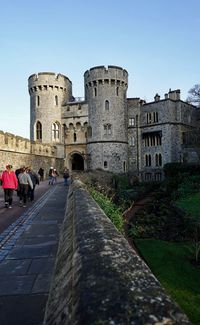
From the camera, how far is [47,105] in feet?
142

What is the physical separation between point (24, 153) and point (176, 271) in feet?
82.0

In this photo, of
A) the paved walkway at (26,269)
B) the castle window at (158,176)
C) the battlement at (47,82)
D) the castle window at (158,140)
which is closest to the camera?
the paved walkway at (26,269)

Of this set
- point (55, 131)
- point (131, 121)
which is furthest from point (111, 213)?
point (131, 121)

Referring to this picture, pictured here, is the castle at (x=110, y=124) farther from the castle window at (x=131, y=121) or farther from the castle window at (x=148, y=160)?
the castle window at (x=131, y=121)

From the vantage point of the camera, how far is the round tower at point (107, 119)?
40.7 m

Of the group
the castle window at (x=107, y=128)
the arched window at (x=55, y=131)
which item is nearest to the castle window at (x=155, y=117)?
the castle window at (x=107, y=128)

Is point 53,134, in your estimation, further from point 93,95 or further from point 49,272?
point 49,272

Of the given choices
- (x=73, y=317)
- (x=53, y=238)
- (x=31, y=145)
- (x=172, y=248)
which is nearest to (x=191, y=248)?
(x=172, y=248)

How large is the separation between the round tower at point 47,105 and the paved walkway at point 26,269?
36383 mm

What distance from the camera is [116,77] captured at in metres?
41.2

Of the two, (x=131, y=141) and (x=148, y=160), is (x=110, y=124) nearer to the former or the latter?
(x=131, y=141)

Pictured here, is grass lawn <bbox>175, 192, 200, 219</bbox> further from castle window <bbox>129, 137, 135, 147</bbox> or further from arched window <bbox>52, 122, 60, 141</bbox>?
arched window <bbox>52, 122, 60, 141</bbox>

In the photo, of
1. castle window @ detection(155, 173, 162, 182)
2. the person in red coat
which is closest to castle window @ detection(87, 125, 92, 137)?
castle window @ detection(155, 173, 162, 182)

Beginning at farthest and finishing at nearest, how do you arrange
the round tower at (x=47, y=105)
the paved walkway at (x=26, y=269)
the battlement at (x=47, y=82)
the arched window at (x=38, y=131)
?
the arched window at (x=38, y=131) < the round tower at (x=47, y=105) < the battlement at (x=47, y=82) < the paved walkway at (x=26, y=269)
